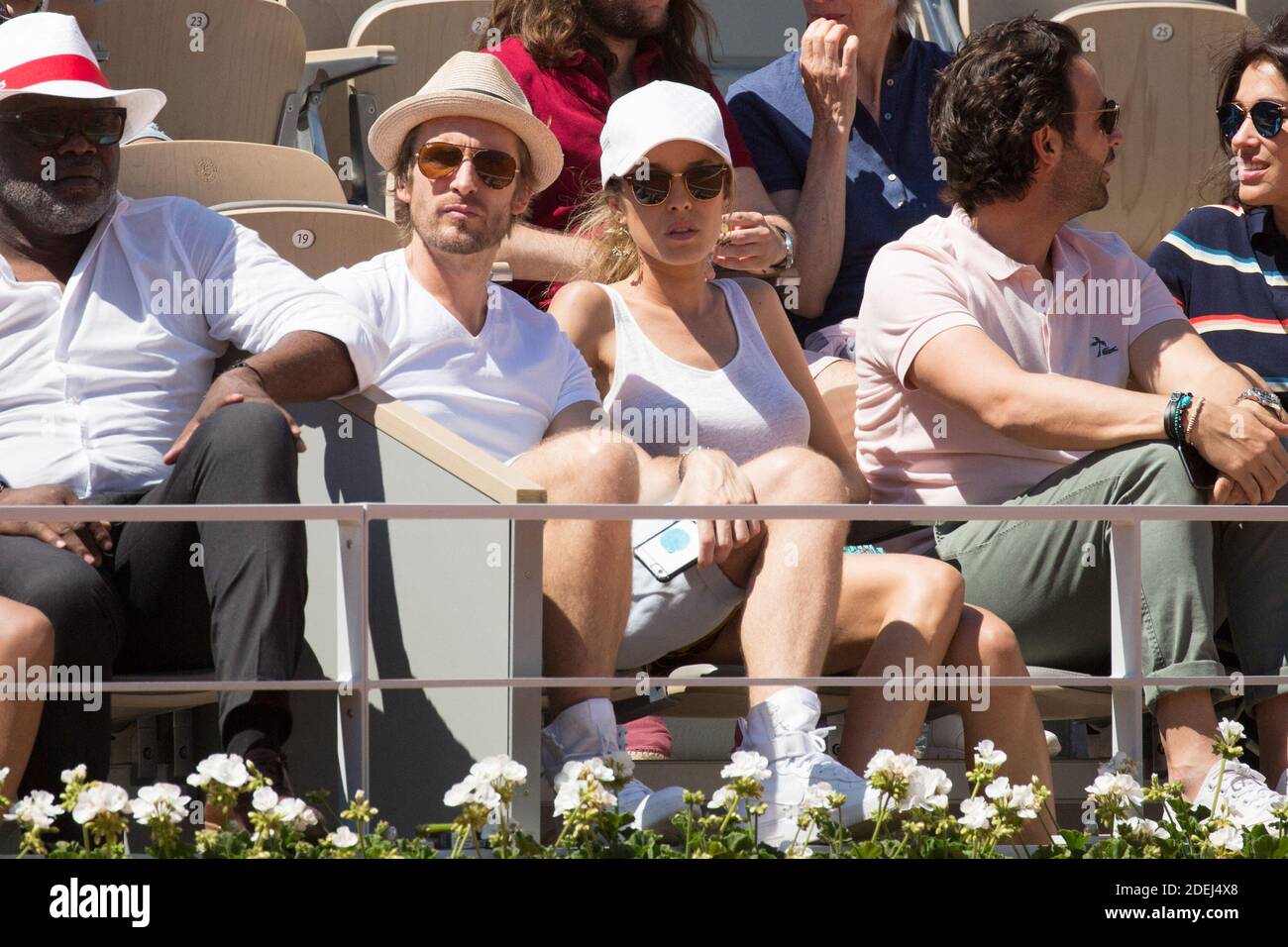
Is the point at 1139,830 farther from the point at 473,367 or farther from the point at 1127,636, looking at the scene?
the point at 473,367

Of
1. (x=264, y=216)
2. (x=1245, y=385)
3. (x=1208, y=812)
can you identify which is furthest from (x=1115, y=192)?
(x=1208, y=812)

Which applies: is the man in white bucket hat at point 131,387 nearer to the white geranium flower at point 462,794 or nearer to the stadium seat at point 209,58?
the white geranium flower at point 462,794

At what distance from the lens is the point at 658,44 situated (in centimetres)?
384

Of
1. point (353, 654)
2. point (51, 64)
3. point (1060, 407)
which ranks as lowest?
point (353, 654)

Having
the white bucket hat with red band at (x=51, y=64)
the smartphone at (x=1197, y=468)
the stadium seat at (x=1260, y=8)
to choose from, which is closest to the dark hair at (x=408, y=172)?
the white bucket hat with red band at (x=51, y=64)

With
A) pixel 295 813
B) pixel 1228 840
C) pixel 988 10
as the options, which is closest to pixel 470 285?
pixel 295 813

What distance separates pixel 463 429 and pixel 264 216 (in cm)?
85

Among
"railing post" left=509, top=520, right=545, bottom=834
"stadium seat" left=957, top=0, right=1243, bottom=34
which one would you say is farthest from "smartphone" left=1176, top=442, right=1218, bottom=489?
"stadium seat" left=957, top=0, right=1243, bottom=34

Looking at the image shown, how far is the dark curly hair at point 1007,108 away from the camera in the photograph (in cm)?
305

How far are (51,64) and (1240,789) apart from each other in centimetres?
204

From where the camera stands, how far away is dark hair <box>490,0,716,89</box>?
3.69 meters

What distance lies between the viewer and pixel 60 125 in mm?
2871

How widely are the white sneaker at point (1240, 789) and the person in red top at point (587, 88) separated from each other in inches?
51.3

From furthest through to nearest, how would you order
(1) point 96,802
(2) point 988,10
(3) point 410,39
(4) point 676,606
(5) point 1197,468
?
1. (2) point 988,10
2. (3) point 410,39
3. (5) point 1197,468
4. (4) point 676,606
5. (1) point 96,802
